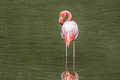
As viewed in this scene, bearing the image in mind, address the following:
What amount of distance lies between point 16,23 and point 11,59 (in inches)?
193

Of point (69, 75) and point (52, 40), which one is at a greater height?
point (52, 40)

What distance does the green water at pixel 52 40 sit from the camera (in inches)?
406

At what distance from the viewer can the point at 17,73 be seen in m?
10.0

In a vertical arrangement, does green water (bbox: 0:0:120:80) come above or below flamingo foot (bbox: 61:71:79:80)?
above

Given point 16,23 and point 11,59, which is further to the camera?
point 16,23

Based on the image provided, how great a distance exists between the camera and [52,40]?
1348 cm

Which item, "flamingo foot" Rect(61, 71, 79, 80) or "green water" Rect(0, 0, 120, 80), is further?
"green water" Rect(0, 0, 120, 80)

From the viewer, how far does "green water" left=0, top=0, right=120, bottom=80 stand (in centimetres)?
1030

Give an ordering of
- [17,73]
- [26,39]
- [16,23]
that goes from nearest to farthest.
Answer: [17,73] < [26,39] < [16,23]

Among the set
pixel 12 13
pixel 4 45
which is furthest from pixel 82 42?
pixel 12 13

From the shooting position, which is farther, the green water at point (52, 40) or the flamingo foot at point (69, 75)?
the green water at point (52, 40)

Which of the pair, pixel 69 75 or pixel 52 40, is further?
pixel 52 40

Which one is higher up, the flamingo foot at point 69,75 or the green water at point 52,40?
the green water at point 52,40

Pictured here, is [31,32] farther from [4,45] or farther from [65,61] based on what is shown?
[65,61]
